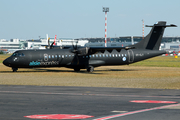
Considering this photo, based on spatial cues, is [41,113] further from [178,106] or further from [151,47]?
[151,47]

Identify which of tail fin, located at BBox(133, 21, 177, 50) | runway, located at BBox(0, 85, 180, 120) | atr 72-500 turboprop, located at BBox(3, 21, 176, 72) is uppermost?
tail fin, located at BBox(133, 21, 177, 50)

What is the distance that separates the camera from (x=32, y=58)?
124 feet

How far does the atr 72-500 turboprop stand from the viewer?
37.7 metres

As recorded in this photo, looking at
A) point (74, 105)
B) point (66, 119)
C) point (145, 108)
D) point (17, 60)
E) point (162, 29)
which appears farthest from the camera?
point (162, 29)

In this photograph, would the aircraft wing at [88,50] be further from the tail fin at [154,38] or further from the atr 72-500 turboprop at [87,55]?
the tail fin at [154,38]

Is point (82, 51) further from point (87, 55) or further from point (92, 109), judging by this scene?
point (92, 109)

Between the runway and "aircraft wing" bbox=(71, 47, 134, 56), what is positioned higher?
Result: "aircraft wing" bbox=(71, 47, 134, 56)

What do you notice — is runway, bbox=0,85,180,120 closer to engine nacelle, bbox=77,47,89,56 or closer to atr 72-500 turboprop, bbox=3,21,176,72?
atr 72-500 turboprop, bbox=3,21,176,72

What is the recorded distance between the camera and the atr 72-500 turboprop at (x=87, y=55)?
124 ft

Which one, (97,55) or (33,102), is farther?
(97,55)

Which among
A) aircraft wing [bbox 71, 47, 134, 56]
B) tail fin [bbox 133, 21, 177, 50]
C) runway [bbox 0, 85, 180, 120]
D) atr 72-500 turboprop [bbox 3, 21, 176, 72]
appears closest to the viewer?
runway [bbox 0, 85, 180, 120]

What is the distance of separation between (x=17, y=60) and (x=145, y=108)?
88.0 ft

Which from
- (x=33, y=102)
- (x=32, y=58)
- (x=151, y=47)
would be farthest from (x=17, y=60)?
(x=33, y=102)

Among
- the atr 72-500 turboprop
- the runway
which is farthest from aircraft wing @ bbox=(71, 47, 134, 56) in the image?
the runway
